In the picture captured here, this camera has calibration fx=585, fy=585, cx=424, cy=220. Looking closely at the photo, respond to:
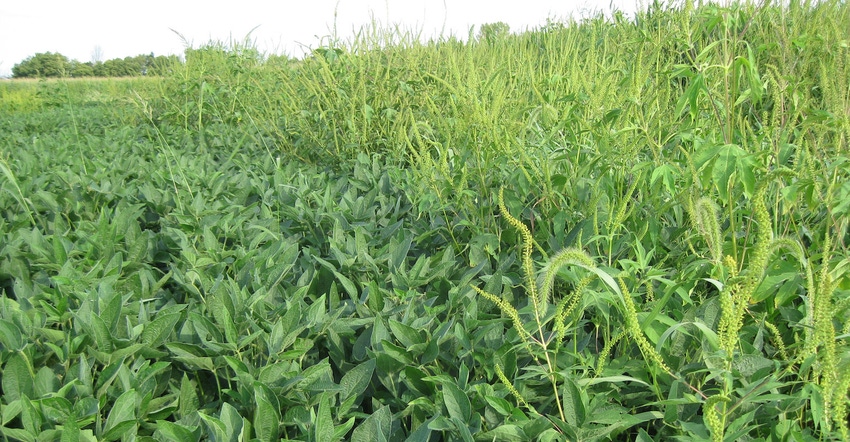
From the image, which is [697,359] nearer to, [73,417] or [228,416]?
[228,416]

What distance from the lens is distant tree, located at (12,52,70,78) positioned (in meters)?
4.41

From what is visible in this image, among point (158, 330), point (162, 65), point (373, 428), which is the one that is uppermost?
point (162, 65)

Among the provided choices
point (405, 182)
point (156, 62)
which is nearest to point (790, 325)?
point (405, 182)

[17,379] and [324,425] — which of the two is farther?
[17,379]

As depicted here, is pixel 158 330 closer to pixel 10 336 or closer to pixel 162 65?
pixel 10 336

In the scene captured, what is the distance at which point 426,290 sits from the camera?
1.86 metres

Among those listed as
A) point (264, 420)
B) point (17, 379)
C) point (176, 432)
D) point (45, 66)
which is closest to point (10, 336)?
point (17, 379)

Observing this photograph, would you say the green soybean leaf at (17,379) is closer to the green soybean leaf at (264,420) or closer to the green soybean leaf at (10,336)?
the green soybean leaf at (10,336)

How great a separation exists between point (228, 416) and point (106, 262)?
105cm

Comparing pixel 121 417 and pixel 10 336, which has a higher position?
pixel 10 336

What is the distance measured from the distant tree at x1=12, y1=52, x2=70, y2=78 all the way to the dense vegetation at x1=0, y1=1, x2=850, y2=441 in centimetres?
209

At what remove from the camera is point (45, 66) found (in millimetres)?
10086

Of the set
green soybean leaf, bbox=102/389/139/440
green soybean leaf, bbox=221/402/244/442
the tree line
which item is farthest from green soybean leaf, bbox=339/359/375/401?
the tree line

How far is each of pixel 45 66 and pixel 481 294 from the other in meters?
11.2
